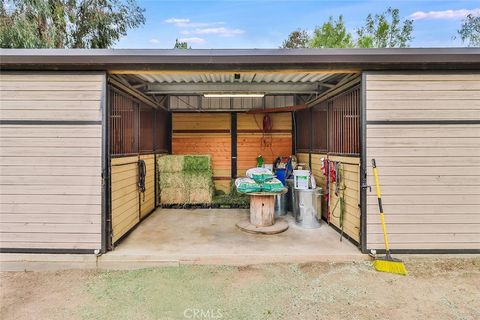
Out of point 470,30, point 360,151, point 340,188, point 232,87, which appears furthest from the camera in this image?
point 470,30

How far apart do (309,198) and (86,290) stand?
11.8 ft

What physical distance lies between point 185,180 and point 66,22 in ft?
31.9

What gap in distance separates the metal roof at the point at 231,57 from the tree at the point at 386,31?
24074 mm

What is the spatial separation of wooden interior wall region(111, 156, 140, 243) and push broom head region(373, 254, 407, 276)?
3.56 metres

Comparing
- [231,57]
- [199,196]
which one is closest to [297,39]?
[199,196]

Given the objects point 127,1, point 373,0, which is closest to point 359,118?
point 127,1

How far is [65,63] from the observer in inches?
134

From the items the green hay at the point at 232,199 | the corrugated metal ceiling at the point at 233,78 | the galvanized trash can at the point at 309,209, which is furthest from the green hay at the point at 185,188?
the galvanized trash can at the point at 309,209

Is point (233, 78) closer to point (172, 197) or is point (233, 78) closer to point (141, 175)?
point (141, 175)

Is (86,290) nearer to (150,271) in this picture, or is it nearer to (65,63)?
(150,271)

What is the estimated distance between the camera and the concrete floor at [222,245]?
11.7 ft

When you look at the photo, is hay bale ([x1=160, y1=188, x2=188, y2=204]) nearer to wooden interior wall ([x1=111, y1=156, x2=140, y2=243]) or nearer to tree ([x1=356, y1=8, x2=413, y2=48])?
wooden interior wall ([x1=111, y1=156, x2=140, y2=243])

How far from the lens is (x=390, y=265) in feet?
10.9

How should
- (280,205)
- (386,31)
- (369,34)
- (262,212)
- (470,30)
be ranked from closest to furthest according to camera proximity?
1. (262,212)
2. (280,205)
3. (470,30)
4. (386,31)
5. (369,34)
